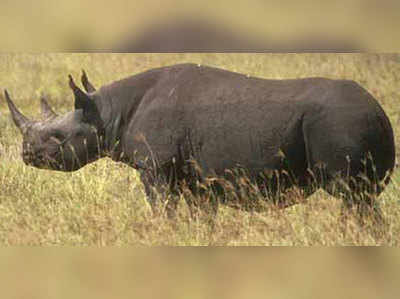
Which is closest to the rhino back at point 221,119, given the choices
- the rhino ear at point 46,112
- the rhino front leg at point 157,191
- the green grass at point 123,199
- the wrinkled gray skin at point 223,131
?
the wrinkled gray skin at point 223,131

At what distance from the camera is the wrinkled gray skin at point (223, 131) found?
3852 mm

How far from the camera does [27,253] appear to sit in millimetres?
543

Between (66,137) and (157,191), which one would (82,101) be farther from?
(157,191)

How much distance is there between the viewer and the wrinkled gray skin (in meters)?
3.85

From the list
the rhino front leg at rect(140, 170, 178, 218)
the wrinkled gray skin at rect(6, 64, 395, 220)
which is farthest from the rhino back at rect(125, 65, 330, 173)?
the rhino front leg at rect(140, 170, 178, 218)

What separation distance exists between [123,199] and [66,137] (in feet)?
2.90

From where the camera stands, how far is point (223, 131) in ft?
13.9

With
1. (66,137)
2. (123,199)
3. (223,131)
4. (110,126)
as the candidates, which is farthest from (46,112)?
(223,131)

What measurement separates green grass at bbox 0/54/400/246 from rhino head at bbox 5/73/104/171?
0.19 m

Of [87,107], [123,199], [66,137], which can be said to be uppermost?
[87,107]

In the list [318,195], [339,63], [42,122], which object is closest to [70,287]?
[318,195]

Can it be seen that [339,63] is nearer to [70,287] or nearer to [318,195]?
[318,195]

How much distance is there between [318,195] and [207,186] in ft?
2.80

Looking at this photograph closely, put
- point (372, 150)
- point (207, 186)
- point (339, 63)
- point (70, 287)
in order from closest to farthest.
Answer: point (70, 287) → point (372, 150) → point (207, 186) → point (339, 63)
